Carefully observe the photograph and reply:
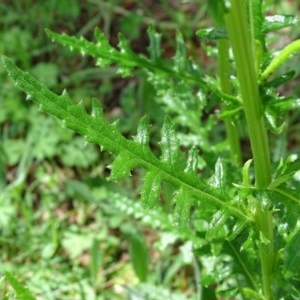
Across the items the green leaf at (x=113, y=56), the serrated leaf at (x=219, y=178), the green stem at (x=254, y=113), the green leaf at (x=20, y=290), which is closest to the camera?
the green stem at (x=254, y=113)

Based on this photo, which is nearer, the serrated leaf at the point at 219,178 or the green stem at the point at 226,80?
the serrated leaf at the point at 219,178

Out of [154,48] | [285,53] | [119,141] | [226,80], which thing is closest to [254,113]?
[285,53]

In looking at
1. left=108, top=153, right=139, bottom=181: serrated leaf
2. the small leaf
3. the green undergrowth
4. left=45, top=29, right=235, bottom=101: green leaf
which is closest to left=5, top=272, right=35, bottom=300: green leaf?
the green undergrowth

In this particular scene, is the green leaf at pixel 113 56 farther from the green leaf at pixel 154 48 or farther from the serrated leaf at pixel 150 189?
the serrated leaf at pixel 150 189

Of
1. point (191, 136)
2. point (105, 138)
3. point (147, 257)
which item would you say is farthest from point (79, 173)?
point (105, 138)

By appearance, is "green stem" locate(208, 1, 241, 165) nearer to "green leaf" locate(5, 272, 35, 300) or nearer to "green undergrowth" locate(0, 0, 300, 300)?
"green undergrowth" locate(0, 0, 300, 300)

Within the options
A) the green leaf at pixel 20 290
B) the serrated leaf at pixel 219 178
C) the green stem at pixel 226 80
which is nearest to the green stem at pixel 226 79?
the green stem at pixel 226 80

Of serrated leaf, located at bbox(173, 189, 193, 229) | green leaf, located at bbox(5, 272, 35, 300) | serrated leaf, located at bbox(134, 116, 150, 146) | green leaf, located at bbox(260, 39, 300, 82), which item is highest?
green leaf, located at bbox(260, 39, 300, 82)

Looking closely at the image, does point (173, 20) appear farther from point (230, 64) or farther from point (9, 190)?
point (230, 64)
